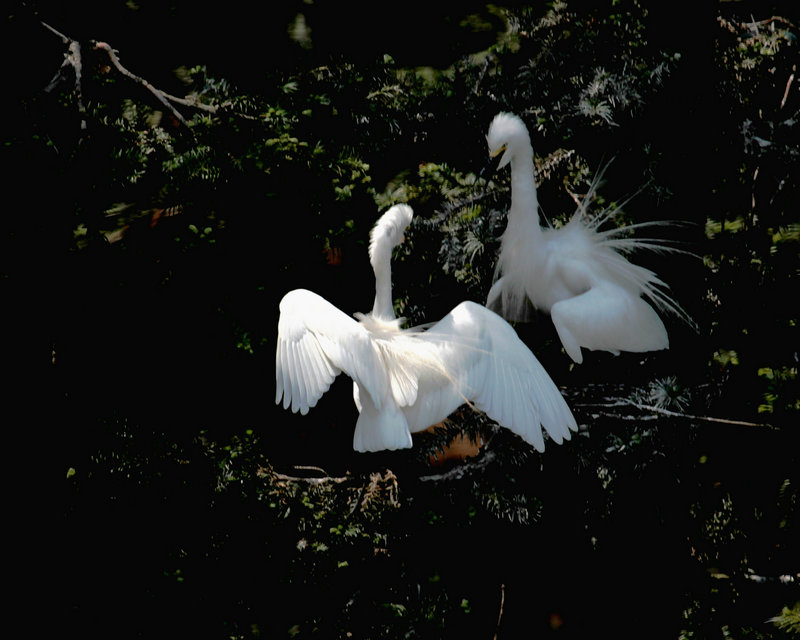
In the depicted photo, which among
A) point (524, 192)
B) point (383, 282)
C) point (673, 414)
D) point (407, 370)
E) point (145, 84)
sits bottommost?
point (673, 414)

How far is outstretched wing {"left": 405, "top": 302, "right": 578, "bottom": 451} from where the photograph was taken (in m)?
1.37

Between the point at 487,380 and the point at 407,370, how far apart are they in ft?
0.58

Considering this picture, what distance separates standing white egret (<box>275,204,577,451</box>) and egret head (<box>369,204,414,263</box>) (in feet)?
0.58

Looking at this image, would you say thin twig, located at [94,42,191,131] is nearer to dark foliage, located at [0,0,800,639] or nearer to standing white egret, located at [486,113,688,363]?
dark foliage, located at [0,0,800,639]

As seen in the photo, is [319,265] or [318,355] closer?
[318,355]

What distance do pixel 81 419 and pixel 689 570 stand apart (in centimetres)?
121

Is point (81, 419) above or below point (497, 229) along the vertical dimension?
below

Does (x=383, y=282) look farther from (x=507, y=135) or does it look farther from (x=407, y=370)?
(x=507, y=135)

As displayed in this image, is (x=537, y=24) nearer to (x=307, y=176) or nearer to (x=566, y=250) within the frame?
(x=566, y=250)

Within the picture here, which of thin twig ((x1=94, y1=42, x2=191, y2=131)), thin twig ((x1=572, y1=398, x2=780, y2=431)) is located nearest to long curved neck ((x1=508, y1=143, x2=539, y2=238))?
thin twig ((x1=572, y1=398, x2=780, y2=431))

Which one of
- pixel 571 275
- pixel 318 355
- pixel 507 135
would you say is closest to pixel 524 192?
pixel 507 135

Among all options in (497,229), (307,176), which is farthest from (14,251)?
(497,229)

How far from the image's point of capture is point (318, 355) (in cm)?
149

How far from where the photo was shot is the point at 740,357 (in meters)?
1.54
